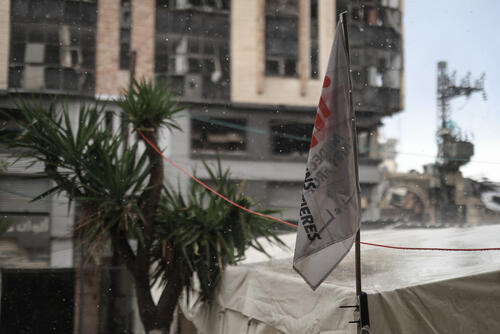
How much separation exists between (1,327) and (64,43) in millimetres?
4527

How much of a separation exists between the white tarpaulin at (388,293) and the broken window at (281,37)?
203 inches

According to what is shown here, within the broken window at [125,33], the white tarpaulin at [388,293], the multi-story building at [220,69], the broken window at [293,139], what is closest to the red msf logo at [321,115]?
the white tarpaulin at [388,293]

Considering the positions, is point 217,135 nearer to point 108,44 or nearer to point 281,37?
point 281,37

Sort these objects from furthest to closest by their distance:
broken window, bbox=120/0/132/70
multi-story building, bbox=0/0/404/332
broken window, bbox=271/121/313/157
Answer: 1. broken window, bbox=120/0/132/70
2. broken window, bbox=271/121/313/157
3. multi-story building, bbox=0/0/404/332

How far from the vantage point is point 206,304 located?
3342mm

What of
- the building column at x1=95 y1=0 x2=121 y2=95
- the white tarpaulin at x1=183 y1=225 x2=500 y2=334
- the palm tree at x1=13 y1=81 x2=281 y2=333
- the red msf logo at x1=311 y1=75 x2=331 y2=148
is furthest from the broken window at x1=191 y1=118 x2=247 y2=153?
the red msf logo at x1=311 y1=75 x2=331 y2=148

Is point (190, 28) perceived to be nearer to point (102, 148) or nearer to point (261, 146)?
point (261, 146)

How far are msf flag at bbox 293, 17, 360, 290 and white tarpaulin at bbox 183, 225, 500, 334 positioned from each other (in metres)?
0.41

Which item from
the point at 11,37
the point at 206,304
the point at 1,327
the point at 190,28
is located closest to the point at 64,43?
the point at 11,37

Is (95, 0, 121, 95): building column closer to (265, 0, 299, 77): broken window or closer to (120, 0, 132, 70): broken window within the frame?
(120, 0, 132, 70): broken window

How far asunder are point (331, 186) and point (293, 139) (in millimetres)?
5841

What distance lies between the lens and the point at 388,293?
1.77m

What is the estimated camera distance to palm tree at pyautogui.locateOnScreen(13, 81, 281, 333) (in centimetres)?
326

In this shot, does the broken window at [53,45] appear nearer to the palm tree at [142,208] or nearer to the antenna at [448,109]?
the palm tree at [142,208]
